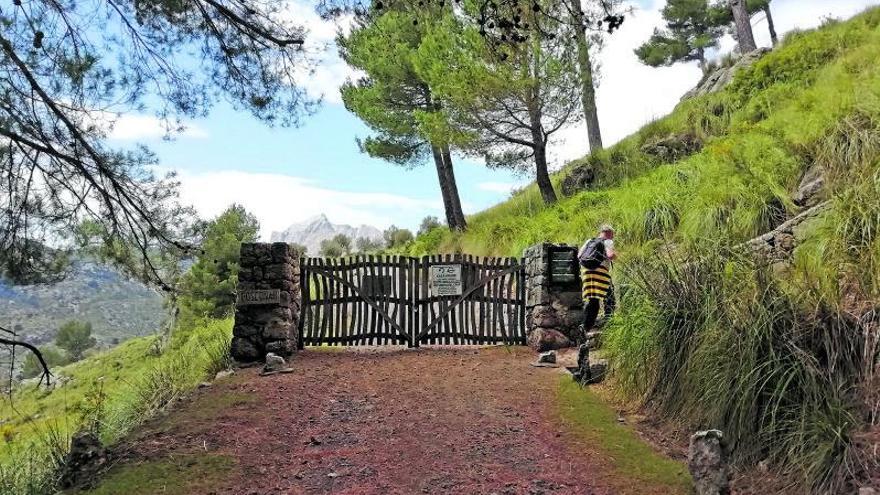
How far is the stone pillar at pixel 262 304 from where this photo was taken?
353 inches

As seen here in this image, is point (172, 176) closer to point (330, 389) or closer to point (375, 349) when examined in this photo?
point (330, 389)

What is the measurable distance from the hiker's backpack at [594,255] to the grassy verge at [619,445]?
241 centimetres

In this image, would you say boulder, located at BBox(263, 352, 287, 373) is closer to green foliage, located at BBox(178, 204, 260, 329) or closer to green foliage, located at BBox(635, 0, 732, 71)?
green foliage, located at BBox(178, 204, 260, 329)

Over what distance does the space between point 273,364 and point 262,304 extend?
1066 millimetres

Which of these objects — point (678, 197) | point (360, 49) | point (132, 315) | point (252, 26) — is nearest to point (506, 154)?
point (360, 49)

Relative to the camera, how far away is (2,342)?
452cm

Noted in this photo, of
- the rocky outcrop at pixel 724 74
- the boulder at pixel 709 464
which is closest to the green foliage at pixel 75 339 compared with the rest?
the rocky outcrop at pixel 724 74

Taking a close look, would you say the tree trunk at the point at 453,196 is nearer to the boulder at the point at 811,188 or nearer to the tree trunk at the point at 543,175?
the tree trunk at the point at 543,175

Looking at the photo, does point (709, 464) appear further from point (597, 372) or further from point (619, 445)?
point (597, 372)

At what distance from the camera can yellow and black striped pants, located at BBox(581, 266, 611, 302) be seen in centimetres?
860

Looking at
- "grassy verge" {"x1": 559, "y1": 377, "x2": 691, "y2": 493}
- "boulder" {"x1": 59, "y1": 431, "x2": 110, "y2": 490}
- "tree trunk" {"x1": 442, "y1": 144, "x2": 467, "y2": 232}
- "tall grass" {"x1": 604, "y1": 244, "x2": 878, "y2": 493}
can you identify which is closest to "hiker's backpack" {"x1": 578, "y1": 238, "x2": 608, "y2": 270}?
"grassy verge" {"x1": 559, "y1": 377, "x2": 691, "y2": 493}

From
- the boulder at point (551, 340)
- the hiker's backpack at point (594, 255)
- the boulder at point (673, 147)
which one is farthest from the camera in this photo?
the boulder at point (673, 147)

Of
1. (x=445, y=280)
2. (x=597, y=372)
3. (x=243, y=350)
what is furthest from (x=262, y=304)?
(x=597, y=372)

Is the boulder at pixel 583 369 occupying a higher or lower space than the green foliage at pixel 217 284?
lower
